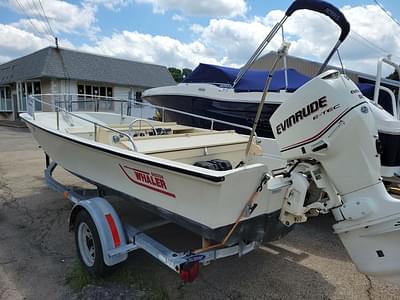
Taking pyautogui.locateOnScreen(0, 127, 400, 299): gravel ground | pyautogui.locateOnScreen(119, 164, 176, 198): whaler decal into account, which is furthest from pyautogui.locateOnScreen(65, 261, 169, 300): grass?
pyautogui.locateOnScreen(119, 164, 176, 198): whaler decal

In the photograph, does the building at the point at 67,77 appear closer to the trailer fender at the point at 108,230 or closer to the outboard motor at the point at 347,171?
the trailer fender at the point at 108,230

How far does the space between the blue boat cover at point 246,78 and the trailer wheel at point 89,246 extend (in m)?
3.27

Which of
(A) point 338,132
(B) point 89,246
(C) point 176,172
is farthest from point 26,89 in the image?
(A) point 338,132

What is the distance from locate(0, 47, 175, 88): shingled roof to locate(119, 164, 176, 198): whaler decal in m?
16.7

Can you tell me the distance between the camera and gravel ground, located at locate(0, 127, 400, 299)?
270cm

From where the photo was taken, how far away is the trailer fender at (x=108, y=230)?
8.89 ft

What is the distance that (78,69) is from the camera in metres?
19.0

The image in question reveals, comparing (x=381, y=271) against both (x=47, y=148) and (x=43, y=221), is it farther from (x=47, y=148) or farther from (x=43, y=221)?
(x=47, y=148)

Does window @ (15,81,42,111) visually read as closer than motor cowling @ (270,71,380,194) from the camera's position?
No

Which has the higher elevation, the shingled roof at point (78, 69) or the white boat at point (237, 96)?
the shingled roof at point (78, 69)

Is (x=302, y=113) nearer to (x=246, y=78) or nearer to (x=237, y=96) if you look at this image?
(x=237, y=96)

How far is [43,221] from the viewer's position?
4.14 m

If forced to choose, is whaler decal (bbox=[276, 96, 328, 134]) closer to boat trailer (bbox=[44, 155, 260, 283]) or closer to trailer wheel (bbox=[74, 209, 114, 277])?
boat trailer (bbox=[44, 155, 260, 283])

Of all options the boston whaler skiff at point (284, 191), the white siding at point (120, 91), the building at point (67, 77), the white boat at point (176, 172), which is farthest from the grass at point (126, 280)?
the white siding at point (120, 91)
